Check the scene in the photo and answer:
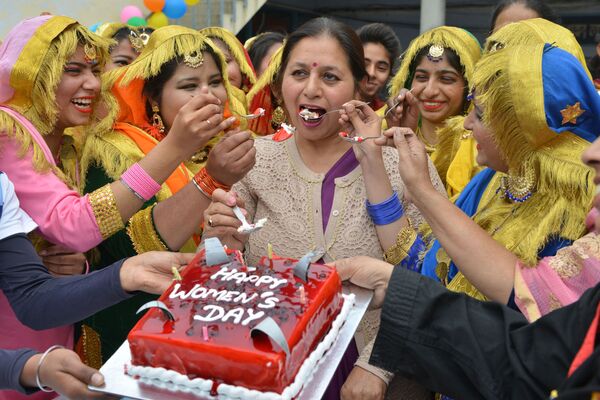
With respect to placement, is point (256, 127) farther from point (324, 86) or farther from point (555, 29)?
point (555, 29)

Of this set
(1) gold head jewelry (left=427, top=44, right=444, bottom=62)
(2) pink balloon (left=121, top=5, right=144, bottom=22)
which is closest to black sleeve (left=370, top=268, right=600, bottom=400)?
(1) gold head jewelry (left=427, top=44, right=444, bottom=62)

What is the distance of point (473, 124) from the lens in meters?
2.06

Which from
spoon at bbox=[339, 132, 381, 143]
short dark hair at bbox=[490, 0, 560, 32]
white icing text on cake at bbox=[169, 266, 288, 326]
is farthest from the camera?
short dark hair at bbox=[490, 0, 560, 32]

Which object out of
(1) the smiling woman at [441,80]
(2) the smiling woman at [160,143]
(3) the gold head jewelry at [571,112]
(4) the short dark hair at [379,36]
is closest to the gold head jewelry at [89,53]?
(2) the smiling woman at [160,143]

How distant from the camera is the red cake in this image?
1.32 metres

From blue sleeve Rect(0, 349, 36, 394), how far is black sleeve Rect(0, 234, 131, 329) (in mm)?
257

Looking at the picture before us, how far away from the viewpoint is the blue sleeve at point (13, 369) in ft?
4.83

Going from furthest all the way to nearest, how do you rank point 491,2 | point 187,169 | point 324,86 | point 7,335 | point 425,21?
point 491,2, point 425,21, point 187,169, point 324,86, point 7,335

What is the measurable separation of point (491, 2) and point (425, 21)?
2885 mm

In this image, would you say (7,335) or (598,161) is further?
(7,335)

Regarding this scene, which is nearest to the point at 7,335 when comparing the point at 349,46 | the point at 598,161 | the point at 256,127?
the point at 349,46

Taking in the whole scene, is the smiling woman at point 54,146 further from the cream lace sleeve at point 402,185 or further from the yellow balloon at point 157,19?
the yellow balloon at point 157,19

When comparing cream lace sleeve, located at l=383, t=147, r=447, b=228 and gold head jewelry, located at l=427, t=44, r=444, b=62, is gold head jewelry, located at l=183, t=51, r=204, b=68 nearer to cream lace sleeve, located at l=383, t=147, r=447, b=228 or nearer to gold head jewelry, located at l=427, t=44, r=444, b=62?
cream lace sleeve, located at l=383, t=147, r=447, b=228

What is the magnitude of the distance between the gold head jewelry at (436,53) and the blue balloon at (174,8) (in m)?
4.77
